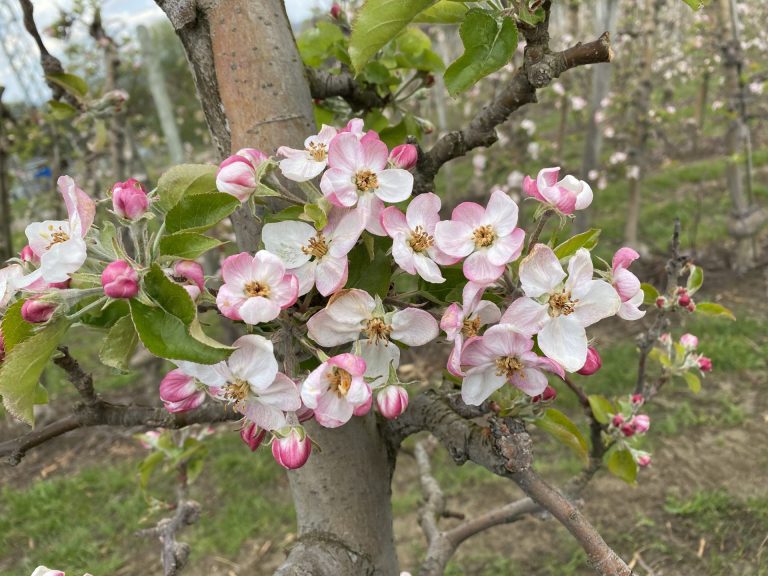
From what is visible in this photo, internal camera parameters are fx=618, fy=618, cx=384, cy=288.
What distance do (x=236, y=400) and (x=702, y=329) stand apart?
165 inches

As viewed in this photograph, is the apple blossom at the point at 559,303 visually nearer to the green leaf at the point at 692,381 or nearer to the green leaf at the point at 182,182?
the green leaf at the point at 182,182

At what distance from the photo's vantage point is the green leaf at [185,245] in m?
0.68

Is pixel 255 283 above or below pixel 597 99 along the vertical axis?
above

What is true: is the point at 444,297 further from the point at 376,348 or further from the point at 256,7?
the point at 256,7

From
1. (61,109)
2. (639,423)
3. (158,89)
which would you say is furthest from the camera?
(158,89)

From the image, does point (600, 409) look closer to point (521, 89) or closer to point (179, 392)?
point (521, 89)

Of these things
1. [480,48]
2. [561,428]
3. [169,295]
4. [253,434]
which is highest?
[480,48]

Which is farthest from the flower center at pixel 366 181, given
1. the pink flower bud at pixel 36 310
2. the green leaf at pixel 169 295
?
the pink flower bud at pixel 36 310

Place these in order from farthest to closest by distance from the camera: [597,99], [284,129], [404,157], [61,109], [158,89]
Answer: [158,89] → [597,99] → [61,109] → [284,129] → [404,157]

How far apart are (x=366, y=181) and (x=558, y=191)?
0.22 metres

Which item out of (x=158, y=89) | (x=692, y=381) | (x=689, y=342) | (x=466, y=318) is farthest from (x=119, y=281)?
(x=158, y=89)

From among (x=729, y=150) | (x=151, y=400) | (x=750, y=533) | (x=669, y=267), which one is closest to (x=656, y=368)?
(x=750, y=533)

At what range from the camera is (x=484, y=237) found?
69cm

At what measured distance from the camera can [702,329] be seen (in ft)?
13.7
